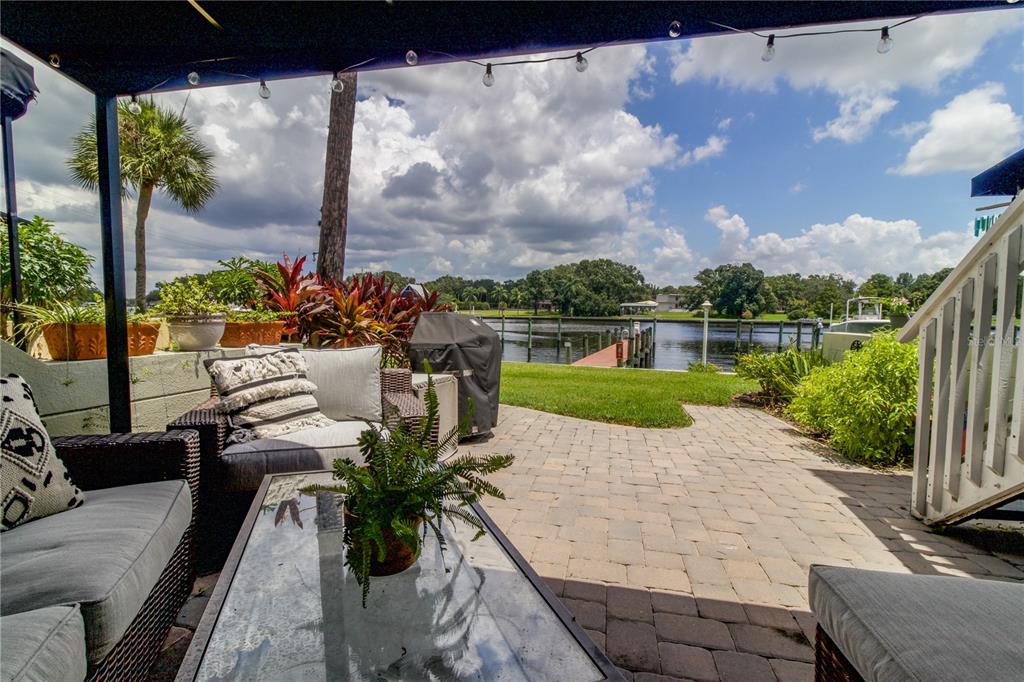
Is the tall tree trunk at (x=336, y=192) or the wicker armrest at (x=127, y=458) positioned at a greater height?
the tall tree trunk at (x=336, y=192)

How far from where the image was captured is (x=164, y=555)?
138 cm

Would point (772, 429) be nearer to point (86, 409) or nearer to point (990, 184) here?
point (990, 184)

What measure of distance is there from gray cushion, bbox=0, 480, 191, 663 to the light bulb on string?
11.3ft

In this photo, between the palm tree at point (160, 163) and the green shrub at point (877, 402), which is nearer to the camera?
the green shrub at point (877, 402)

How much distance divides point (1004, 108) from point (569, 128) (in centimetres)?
537

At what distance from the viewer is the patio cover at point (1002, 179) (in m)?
3.80

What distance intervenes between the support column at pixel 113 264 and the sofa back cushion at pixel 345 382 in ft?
3.12

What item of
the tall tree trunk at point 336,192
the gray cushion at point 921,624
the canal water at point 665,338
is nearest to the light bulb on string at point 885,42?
the gray cushion at point 921,624

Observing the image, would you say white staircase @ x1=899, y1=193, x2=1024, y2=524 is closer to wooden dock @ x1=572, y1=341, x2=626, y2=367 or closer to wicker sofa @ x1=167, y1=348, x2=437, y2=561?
wicker sofa @ x1=167, y1=348, x2=437, y2=561

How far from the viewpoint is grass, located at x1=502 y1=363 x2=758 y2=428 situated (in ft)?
15.1

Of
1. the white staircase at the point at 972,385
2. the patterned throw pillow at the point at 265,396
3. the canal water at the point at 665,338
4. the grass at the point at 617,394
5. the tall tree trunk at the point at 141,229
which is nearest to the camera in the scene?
the white staircase at the point at 972,385

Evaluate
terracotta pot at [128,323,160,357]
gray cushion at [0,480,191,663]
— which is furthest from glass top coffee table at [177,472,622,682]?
terracotta pot at [128,323,160,357]

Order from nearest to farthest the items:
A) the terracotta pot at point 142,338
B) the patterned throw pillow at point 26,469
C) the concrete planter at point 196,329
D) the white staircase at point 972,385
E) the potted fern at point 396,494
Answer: the potted fern at point 396,494, the patterned throw pillow at point 26,469, the white staircase at point 972,385, the terracotta pot at point 142,338, the concrete planter at point 196,329

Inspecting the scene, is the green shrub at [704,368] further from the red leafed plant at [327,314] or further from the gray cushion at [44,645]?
the gray cushion at [44,645]
